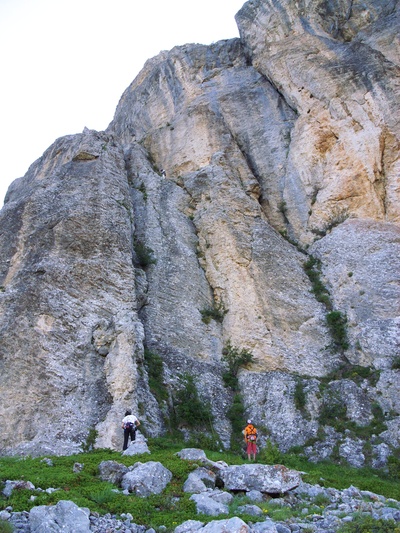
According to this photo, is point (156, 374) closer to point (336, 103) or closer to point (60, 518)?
point (60, 518)

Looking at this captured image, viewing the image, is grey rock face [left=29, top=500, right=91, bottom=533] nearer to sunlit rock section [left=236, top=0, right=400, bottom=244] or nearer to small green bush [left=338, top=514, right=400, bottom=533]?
small green bush [left=338, top=514, right=400, bottom=533]

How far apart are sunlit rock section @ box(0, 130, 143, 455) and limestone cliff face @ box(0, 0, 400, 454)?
0.07 meters

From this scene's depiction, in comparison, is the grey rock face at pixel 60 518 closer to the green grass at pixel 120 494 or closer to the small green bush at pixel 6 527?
the small green bush at pixel 6 527

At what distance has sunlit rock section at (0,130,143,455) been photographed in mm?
17297

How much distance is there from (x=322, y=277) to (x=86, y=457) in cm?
1623

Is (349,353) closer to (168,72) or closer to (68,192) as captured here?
(68,192)

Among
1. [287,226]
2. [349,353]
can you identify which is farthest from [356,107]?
[349,353]

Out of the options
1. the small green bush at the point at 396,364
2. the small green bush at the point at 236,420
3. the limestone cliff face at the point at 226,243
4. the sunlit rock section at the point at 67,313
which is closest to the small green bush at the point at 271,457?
the limestone cliff face at the point at 226,243

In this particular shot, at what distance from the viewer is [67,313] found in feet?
67.7

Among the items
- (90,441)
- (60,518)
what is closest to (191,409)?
(90,441)

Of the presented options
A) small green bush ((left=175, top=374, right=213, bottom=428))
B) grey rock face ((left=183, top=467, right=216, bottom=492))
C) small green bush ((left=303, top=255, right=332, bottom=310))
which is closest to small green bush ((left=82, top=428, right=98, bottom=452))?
small green bush ((left=175, top=374, right=213, bottom=428))

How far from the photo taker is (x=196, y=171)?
32.4 meters

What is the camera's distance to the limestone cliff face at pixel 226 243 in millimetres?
19062

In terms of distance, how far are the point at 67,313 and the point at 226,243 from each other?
984cm
